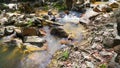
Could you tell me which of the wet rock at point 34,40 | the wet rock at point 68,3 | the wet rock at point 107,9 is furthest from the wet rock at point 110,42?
the wet rock at point 68,3

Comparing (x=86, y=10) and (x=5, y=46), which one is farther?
(x=86, y=10)

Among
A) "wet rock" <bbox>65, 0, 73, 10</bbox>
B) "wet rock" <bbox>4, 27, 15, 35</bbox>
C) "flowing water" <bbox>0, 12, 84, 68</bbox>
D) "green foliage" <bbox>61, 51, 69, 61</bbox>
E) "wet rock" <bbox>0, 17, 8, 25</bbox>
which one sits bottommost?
"flowing water" <bbox>0, 12, 84, 68</bbox>

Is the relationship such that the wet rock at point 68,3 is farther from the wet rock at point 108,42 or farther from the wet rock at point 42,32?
the wet rock at point 108,42

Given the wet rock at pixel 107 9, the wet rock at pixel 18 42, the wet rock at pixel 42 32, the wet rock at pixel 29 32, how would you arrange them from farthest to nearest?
the wet rock at pixel 107 9, the wet rock at pixel 42 32, the wet rock at pixel 29 32, the wet rock at pixel 18 42

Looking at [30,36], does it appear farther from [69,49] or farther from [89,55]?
[89,55]

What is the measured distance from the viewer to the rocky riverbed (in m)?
8.80

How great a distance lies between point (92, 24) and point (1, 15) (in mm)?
7036

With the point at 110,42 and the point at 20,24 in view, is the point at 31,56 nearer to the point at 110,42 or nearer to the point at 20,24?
the point at 110,42

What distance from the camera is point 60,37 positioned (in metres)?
11.7

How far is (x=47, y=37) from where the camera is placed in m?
11.9

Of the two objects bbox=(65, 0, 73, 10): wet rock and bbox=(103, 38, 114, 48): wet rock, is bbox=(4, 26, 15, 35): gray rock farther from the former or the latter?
bbox=(103, 38, 114, 48): wet rock

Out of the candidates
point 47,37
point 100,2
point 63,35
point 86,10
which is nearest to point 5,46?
point 47,37

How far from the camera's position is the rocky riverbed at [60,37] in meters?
8.80

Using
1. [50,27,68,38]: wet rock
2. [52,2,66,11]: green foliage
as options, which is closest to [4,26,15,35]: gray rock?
[50,27,68,38]: wet rock
